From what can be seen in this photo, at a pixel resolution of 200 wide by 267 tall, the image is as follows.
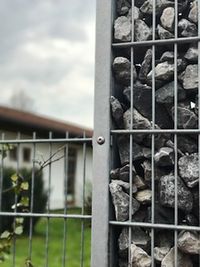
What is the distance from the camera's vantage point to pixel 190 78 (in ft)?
7.84

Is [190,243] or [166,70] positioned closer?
[190,243]

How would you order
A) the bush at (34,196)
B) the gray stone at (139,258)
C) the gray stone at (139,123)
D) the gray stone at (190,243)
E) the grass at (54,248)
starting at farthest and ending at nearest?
the bush at (34,196) → the grass at (54,248) → the gray stone at (139,123) → the gray stone at (139,258) → the gray stone at (190,243)

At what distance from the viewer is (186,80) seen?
2400 millimetres

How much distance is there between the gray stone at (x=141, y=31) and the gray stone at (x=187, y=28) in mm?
160

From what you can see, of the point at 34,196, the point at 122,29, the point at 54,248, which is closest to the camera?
the point at 122,29

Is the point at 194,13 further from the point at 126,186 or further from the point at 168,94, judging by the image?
the point at 126,186

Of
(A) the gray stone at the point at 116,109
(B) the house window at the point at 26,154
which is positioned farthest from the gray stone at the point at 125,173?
(B) the house window at the point at 26,154

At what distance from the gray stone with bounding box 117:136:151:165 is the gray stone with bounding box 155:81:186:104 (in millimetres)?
240

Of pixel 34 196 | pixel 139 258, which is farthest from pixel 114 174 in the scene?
pixel 34 196

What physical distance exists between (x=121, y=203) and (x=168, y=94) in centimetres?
56

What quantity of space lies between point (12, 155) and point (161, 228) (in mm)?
10198

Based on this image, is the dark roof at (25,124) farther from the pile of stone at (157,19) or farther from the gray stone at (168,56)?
the gray stone at (168,56)

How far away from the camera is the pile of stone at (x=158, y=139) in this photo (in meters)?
2.33

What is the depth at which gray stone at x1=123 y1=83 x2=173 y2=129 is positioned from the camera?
8.06 feet
